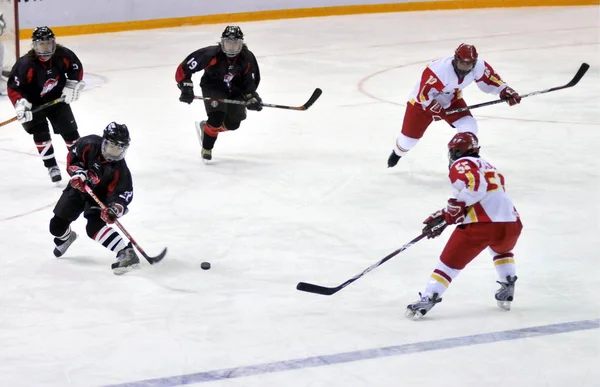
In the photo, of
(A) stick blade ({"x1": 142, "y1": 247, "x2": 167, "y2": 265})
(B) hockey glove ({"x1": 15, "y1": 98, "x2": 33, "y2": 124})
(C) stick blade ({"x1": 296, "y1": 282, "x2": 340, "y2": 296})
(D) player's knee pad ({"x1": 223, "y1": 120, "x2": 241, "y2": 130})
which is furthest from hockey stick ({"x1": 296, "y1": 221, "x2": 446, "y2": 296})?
(D) player's knee pad ({"x1": 223, "y1": 120, "x2": 241, "y2": 130})

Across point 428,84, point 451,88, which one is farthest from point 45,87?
point 451,88

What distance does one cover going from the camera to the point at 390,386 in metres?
3.08

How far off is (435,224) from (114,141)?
51.7 inches

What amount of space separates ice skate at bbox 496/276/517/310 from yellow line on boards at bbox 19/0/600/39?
7.23 meters

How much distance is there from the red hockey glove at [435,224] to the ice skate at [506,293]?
12.6 inches

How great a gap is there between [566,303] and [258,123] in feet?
11.4

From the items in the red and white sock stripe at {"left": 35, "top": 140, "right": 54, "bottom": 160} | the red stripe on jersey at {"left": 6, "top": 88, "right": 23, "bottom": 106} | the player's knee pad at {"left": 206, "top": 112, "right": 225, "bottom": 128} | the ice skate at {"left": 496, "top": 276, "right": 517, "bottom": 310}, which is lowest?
the red and white sock stripe at {"left": 35, "top": 140, "right": 54, "bottom": 160}

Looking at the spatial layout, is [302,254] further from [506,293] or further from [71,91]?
[71,91]

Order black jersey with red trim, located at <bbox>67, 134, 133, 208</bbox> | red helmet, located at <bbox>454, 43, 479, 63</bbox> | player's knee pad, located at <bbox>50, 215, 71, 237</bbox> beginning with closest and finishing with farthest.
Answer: black jersey with red trim, located at <bbox>67, 134, 133, 208</bbox>, player's knee pad, located at <bbox>50, 215, 71, 237</bbox>, red helmet, located at <bbox>454, 43, 479, 63</bbox>

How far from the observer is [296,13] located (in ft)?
37.6

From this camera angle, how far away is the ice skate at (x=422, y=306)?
140 inches

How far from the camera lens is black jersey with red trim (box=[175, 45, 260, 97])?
5.69 meters

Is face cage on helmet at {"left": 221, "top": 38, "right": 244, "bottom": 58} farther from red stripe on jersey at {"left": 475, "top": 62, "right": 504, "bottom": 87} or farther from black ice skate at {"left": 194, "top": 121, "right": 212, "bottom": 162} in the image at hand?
red stripe on jersey at {"left": 475, "top": 62, "right": 504, "bottom": 87}

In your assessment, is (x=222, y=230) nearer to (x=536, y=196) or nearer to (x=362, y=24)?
(x=536, y=196)
